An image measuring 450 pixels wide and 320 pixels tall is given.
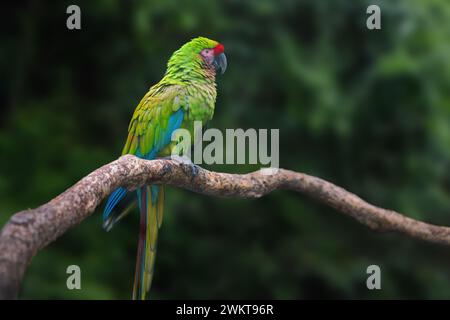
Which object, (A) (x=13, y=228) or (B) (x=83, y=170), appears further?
(B) (x=83, y=170)

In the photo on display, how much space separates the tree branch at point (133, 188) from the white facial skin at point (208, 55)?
37 cm

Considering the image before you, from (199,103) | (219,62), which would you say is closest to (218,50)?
(219,62)

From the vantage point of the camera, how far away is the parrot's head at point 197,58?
1.73 m

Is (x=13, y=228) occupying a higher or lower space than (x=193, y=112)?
lower

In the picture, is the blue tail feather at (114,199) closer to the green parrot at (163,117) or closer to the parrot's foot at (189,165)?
the green parrot at (163,117)

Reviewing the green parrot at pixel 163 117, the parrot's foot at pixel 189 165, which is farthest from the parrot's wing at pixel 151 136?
the parrot's foot at pixel 189 165

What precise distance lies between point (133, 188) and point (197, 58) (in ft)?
1.78

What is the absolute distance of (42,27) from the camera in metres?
3.22

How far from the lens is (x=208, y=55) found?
177 cm

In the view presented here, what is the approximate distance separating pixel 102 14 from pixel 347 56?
4.39 ft

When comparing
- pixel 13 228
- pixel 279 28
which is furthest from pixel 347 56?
pixel 13 228
